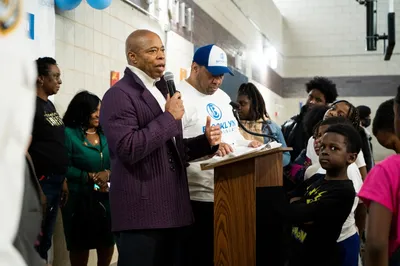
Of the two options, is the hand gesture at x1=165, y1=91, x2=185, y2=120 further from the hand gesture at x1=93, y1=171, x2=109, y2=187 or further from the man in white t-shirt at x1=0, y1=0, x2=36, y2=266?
the hand gesture at x1=93, y1=171, x2=109, y2=187

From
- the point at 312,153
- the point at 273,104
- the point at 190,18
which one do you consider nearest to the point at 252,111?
the point at 312,153

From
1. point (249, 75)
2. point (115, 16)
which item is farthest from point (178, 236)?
point (249, 75)

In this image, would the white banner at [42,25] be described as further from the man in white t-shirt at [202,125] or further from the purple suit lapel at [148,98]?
the purple suit lapel at [148,98]

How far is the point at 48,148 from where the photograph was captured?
299cm

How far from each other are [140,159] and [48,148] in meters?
1.25

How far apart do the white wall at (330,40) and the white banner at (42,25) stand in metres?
10.6

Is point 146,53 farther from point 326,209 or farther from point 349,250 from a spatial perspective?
point 349,250

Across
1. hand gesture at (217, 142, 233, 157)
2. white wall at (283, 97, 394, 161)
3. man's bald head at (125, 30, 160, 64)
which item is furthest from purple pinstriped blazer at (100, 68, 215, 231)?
white wall at (283, 97, 394, 161)

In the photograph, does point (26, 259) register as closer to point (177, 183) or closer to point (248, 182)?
point (177, 183)

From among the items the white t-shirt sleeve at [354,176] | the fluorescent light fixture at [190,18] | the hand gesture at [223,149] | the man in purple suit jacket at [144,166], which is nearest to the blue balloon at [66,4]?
the man in purple suit jacket at [144,166]

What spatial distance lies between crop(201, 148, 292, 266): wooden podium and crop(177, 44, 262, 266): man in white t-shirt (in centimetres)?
16

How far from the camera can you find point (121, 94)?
1972 millimetres

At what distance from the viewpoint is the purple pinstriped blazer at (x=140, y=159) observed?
1.91 meters

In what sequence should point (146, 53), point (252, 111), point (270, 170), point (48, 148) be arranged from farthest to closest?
point (252, 111) < point (48, 148) < point (270, 170) < point (146, 53)
